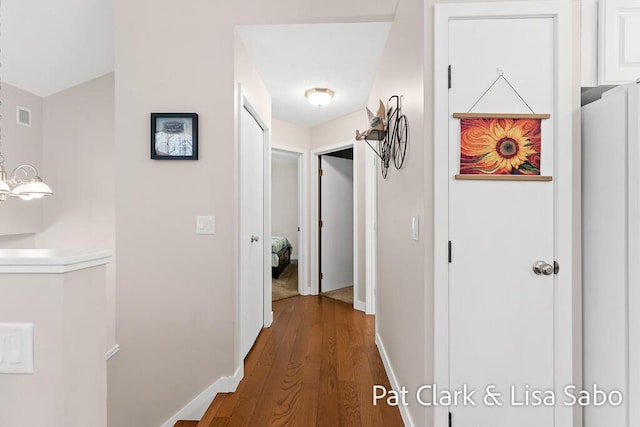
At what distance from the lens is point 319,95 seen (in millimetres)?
3193

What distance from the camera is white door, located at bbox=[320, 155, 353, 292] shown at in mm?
4422

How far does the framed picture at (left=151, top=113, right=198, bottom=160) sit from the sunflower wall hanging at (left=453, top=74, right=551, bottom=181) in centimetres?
160

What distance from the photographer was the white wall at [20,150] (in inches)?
113

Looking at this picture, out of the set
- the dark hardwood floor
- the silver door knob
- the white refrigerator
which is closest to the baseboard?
the dark hardwood floor

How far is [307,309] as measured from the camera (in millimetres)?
3770

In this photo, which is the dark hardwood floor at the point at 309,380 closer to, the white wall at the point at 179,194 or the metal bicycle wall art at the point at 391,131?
the white wall at the point at 179,194

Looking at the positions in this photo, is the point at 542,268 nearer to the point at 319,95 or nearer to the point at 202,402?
the point at 202,402

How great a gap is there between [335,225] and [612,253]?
11.2 ft

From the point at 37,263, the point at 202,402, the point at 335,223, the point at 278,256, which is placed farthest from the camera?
the point at 278,256

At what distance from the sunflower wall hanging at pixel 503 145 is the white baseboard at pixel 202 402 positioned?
1.88 metres

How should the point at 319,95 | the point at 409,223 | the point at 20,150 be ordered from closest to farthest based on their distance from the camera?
1. the point at 409,223
2. the point at 20,150
3. the point at 319,95

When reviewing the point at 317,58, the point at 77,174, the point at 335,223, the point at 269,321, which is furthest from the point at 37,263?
the point at 335,223

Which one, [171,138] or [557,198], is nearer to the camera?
[557,198]

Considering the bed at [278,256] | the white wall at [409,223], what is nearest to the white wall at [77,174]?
the bed at [278,256]
